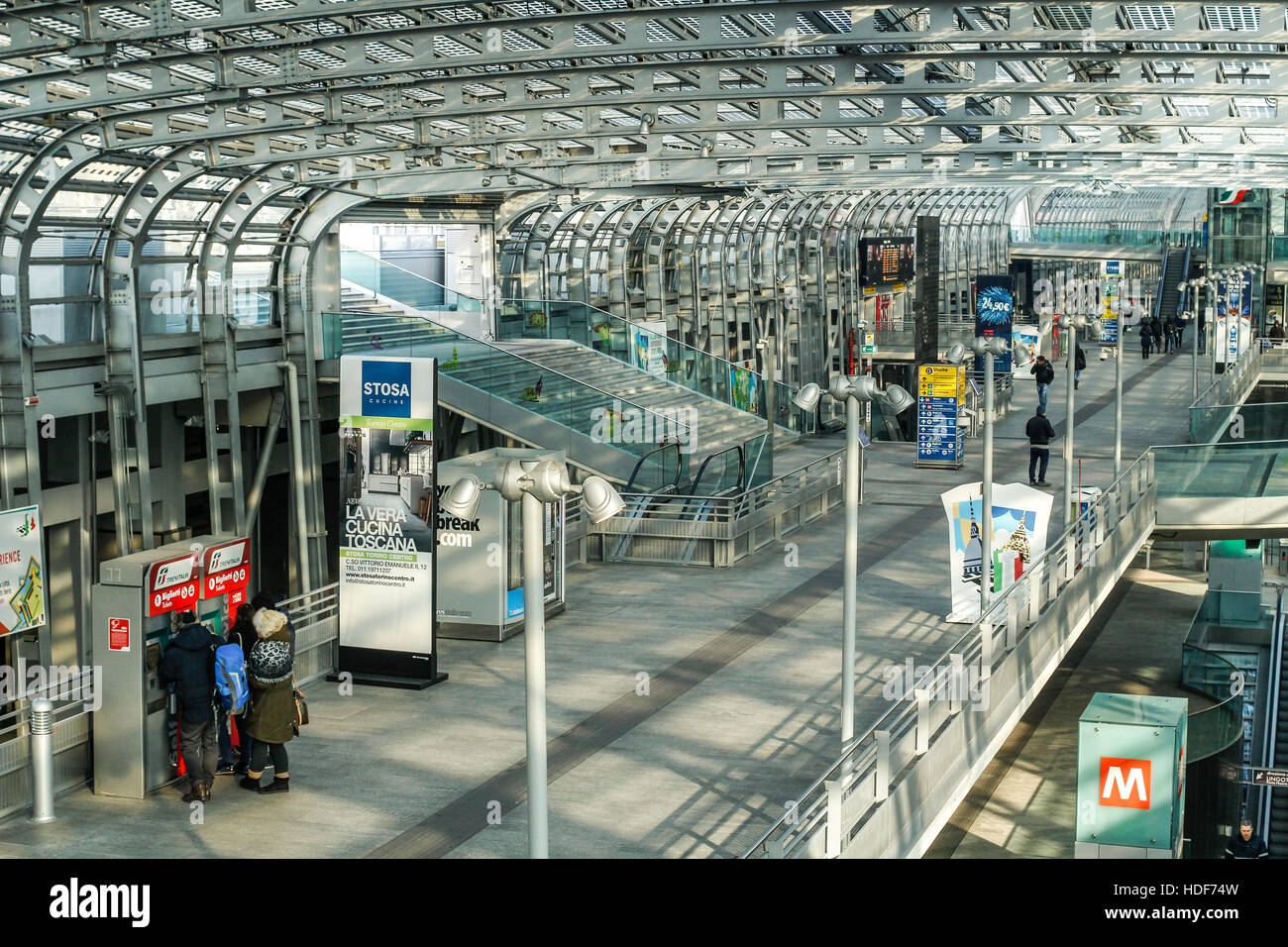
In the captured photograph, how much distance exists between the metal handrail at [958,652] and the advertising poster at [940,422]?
8.21 meters

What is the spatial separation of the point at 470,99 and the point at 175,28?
965 cm

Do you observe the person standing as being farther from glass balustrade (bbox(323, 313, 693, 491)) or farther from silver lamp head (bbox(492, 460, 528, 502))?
glass balustrade (bbox(323, 313, 693, 491))

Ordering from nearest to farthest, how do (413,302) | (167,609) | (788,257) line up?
(167,609) < (413,302) < (788,257)

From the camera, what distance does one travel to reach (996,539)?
18891mm

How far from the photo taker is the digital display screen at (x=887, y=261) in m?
37.8

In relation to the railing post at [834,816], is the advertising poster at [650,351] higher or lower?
higher

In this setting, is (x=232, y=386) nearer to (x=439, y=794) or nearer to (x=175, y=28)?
(x=175, y=28)

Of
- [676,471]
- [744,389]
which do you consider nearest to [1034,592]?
[676,471]

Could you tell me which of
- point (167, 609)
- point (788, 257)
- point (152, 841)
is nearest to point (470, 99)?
point (167, 609)

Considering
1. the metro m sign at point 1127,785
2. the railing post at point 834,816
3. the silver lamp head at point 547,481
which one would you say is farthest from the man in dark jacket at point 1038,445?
the silver lamp head at point 547,481

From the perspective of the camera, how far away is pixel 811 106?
2800cm

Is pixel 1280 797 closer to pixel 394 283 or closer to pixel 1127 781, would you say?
pixel 1127 781

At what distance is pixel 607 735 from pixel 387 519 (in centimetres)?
320

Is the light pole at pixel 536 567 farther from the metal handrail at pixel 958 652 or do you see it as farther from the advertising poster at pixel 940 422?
the advertising poster at pixel 940 422
